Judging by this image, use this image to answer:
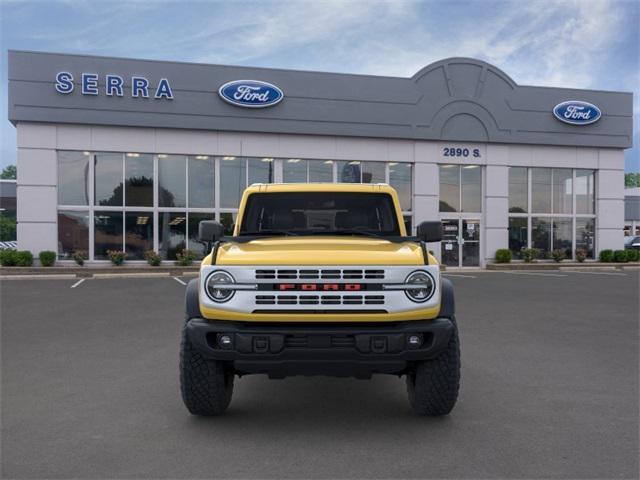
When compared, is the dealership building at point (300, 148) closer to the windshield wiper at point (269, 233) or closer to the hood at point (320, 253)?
the windshield wiper at point (269, 233)

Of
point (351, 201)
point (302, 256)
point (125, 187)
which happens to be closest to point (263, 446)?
point (302, 256)

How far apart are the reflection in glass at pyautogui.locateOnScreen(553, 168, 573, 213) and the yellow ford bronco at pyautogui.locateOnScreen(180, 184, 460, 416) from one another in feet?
79.5

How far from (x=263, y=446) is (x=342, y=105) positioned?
67.9 ft

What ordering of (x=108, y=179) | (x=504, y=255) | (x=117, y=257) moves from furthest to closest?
(x=504, y=255) → (x=108, y=179) → (x=117, y=257)

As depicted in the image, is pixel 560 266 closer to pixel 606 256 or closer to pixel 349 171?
pixel 606 256

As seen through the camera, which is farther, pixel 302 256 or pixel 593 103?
pixel 593 103

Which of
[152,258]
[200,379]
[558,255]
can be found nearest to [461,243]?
[558,255]

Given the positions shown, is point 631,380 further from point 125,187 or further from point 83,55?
point 83,55

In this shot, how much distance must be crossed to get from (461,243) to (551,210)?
205 inches

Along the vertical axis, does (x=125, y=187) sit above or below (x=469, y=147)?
below

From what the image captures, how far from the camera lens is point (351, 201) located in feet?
18.7

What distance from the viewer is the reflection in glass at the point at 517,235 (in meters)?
25.1

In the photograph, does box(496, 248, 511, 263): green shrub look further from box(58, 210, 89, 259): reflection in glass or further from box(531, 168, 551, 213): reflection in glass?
box(58, 210, 89, 259): reflection in glass

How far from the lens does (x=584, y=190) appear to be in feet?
86.8
